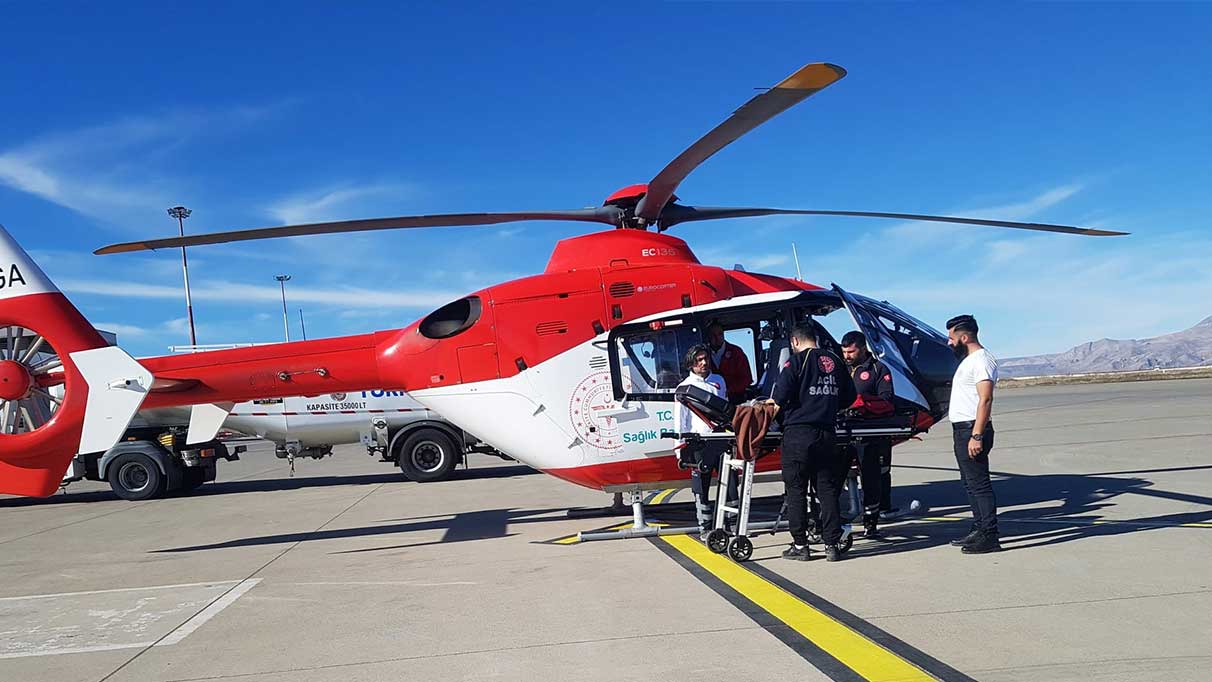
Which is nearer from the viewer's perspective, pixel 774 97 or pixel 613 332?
pixel 774 97

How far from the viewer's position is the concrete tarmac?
425 cm

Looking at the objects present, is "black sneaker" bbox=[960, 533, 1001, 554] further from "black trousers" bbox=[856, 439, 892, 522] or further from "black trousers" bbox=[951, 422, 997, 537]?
"black trousers" bbox=[856, 439, 892, 522]

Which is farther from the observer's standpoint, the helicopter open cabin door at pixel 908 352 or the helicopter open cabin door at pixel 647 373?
the helicopter open cabin door at pixel 647 373

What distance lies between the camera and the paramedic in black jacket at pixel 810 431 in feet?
21.1

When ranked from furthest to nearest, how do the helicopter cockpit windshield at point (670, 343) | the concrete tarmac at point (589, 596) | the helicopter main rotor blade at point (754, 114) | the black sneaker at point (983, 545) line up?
the helicopter cockpit windshield at point (670, 343), the black sneaker at point (983, 545), the helicopter main rotor blade at point (754, 114), the concrete tarmac at point (589, 596)

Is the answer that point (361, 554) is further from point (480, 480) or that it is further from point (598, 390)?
point (480, 480)

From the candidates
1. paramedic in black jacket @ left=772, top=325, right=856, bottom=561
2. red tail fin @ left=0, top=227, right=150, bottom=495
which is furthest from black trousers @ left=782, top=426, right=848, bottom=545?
red tail fin @ left=0, top=227, right=150, bottom=495

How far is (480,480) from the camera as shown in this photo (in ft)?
50.8

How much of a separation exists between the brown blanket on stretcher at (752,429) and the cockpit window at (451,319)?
3.20m

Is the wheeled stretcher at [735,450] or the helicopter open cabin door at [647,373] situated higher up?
the helicopter open cabin door at [647,373]

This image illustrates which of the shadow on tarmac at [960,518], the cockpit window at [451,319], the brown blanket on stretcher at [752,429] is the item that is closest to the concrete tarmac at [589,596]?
the shadow on tarmac at [960,518]

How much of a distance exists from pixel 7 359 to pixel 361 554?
4252 mm

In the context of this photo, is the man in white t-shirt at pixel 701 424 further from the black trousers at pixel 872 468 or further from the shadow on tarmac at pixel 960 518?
the black trousers at pixel 872 468

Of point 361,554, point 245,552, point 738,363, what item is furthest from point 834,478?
point 245,552
